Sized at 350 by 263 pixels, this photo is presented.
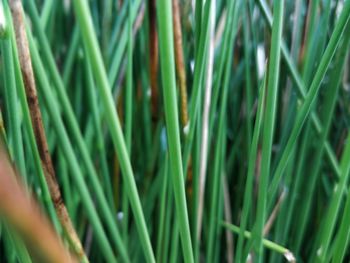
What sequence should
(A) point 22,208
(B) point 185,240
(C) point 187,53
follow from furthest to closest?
1. (C) point 187,53
2. (B) point 185,240
3. (A) point 22,208

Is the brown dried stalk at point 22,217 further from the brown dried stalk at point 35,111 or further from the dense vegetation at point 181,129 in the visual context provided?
the brown dried stalk at point 35,111

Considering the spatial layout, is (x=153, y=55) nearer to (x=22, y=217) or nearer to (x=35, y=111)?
(x=35, y=111)

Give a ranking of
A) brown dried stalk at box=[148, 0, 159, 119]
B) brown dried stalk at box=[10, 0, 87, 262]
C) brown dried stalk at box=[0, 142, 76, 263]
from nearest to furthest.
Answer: brown dried stalk at box=[0, 142, 76, 263], brown dried stalk at box=[10, 0, 87, 262], brown dried stalk at box=[148, 0, 159, 119]

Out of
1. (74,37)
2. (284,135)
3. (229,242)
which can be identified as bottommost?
(229,242)

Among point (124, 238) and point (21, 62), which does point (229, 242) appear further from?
point (21, 62)

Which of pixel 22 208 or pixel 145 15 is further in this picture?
pixel 145 15

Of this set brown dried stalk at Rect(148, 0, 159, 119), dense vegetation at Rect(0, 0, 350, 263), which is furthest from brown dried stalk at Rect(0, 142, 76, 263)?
brown dried stalk at Rect(148, 0, 159, 119)

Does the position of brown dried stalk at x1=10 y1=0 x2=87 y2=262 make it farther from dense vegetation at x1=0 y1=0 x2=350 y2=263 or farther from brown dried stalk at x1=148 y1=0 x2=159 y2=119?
brown dried stalk at x1=148 y1=0 x2=159 y2=119

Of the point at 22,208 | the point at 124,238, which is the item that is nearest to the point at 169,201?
the point at 124,238
